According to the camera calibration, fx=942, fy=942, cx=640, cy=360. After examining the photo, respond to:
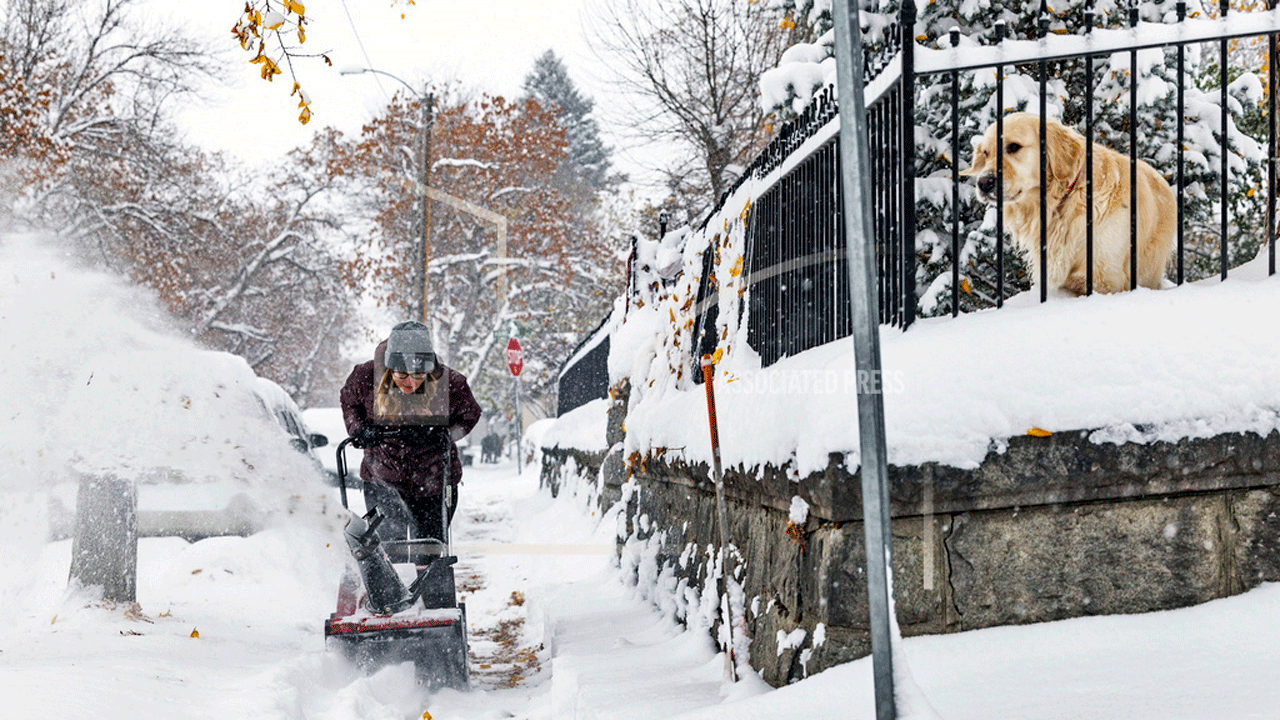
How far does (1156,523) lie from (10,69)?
59.3 ft

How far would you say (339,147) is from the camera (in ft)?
95.3

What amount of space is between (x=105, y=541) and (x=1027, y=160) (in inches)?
239

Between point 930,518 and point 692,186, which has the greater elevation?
point 692,186

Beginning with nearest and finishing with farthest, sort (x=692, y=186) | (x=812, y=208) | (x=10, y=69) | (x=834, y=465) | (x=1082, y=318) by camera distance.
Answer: (x=834, y=465) < (x=1082, y=318) < (x=812, y=208) < (x=10, y=69) < (x=692, y=186)

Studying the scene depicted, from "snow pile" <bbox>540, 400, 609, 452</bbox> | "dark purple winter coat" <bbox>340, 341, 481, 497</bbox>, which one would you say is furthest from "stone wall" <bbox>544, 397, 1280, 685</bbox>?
"snow pile" <bbox>540, 400, 609, 452</bbox>

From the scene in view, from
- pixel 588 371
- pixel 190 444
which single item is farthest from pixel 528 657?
pixel 588 371

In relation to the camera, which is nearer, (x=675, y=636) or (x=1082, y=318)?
(x=1082, y=318)

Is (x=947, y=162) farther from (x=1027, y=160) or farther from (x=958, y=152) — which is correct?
(x=958, y=152)

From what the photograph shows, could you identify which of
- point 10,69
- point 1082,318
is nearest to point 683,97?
point 10,69

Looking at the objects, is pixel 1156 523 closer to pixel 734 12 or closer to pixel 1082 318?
pixel 1082 318

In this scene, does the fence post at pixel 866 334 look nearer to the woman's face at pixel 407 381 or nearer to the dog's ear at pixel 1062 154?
the dog's ear at pixel 1062 154

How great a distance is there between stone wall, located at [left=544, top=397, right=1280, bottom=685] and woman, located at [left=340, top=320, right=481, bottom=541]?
2.96m

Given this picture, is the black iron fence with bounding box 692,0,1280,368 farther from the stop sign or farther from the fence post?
the stop sign

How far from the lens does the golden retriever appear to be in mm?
3812
